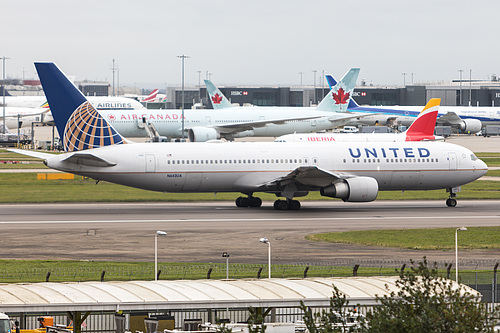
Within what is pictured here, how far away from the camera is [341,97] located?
108 metres

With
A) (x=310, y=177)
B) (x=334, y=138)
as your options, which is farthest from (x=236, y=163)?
(x=334, y=138)

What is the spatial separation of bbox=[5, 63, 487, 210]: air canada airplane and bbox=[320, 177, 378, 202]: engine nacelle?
0.19 feet

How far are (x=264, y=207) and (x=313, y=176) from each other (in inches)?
209

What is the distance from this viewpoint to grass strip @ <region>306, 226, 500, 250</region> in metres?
38.2

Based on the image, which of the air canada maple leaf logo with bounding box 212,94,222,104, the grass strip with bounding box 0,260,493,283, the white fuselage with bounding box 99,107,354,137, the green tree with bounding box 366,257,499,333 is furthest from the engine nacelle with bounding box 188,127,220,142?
the green tree with bounding box 366,257,499,333

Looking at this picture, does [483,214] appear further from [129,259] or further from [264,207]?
[129,259]

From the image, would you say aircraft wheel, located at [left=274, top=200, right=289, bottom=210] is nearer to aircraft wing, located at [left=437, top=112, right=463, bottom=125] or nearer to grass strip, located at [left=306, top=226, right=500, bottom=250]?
grass strip, located at [left=306, top=226, right=500, bottom=250]

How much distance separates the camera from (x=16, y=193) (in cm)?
5981

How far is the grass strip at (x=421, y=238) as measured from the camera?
38.2 meters

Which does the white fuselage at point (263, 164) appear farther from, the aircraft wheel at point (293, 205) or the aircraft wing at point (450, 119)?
the aircraft wing at point (450, 119)

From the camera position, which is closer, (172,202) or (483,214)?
(483,214)

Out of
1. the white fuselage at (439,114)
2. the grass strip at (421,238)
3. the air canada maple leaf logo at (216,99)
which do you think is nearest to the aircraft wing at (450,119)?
the white fuselage at (439,114)

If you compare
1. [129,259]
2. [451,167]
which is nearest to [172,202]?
[451,167]

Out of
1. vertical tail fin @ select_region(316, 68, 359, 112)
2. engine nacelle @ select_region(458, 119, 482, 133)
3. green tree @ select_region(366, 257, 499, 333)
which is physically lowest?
green tree @ select_region(366, 257, 499, 333)
